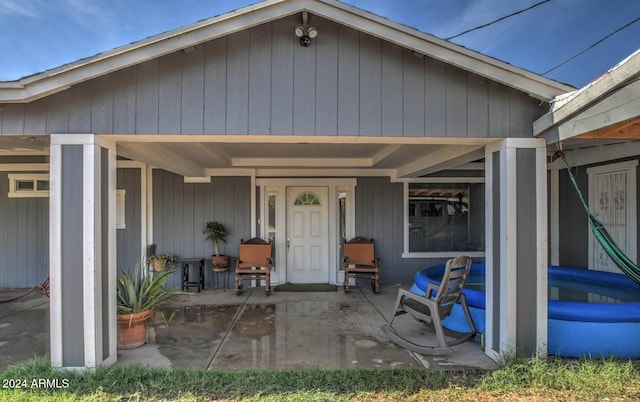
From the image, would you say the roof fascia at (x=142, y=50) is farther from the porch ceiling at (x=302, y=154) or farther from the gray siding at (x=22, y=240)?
the gray siding at (x=22, y=240)

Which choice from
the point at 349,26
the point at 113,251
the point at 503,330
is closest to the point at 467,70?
the point at 349,26

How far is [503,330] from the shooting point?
124 inches

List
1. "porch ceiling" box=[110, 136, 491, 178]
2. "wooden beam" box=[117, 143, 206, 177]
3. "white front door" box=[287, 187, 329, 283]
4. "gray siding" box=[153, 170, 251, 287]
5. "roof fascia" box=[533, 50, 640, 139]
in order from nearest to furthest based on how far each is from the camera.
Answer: "roof fascia" box=[533, 50, 640, 139], "porch ceiling" box=[110, 136, 491, 178], "wooden beam" box=[117, 143, 206, 177], "gray siding" box=[153, 170, 251, 287], "white front door" box=[287, 187, 329, 283]

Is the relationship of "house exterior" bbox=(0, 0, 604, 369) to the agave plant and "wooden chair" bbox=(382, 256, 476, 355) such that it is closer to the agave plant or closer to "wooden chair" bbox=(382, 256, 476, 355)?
"wooden chair" bbox=(382, 256, 476, 355)

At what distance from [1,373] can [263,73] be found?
333 cm

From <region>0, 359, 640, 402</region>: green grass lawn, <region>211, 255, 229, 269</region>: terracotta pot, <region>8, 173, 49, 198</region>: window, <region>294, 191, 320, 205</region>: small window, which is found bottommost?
<region>0, 359, 640, 402</region>: green grass lawn

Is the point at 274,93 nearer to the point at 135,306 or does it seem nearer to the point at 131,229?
the point at 135,306

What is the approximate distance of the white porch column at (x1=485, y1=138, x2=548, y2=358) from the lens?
3.13 meters

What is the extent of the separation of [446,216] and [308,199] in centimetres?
274

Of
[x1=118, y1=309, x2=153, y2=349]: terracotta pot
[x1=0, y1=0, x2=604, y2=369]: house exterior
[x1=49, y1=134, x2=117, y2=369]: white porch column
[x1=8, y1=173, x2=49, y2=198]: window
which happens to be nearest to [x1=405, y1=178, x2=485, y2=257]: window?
[x1=0, y1=0, x2=604, y2=369]: house exterior

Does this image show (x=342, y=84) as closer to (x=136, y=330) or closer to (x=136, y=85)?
(x=136, y=85)

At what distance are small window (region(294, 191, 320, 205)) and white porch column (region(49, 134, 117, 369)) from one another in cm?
418

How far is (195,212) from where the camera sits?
654cm

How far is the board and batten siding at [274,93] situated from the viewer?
2.97 meters
